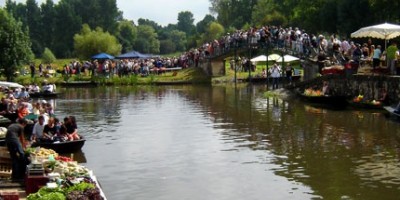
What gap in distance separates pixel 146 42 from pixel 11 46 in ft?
344

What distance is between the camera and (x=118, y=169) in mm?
20531

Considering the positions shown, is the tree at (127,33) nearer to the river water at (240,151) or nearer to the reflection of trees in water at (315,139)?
the river water at (240,151)

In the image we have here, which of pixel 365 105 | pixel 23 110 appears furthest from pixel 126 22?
pixel 23 110

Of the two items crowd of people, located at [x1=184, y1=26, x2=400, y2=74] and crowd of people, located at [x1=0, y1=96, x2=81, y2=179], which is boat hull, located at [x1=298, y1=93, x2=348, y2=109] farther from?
crowd of people, located at [x1=0, y1=96, x2=81, y2=179]

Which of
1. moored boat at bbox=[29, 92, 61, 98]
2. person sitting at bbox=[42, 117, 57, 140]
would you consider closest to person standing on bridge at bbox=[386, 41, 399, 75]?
person sitting at bbox=[42, 117, 57, 140]

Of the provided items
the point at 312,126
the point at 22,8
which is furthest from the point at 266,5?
the point at 312,126

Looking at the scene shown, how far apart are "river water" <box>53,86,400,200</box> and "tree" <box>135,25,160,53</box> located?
121m

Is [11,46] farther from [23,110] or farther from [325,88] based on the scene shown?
[325,88]

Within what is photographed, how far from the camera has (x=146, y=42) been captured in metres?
164

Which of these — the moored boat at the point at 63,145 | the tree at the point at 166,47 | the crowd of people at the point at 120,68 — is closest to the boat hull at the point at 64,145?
the moored boat at the point at 63,145

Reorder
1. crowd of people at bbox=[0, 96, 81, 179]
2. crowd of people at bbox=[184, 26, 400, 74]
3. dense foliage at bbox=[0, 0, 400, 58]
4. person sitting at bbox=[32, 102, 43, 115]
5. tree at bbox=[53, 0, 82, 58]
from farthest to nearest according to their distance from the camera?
tree at bbox=[53, 0, 82, 58]
dense foliage at bbox=[0, 0, 400, 58]
crowd of people at bbox=[184, 26, 400, 74]
person sitting at bbox=[32, 102, 43, 115]
crowd of people at bbox=[0, 96, 81, 179]

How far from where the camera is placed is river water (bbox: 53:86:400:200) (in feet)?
58.3

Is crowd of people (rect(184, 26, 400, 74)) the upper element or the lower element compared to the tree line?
lower

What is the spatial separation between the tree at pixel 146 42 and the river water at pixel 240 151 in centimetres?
12078
